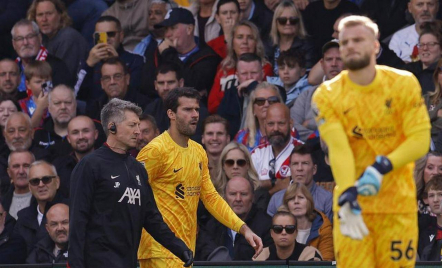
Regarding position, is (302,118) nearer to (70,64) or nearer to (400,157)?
(70,64)

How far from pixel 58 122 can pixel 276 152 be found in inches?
122

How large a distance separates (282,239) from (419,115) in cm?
446

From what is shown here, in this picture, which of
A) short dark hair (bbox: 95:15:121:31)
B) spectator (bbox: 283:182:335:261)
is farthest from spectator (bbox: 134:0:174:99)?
spectator (bbox: 283:182:335:261)

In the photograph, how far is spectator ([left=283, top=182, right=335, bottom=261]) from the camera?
1198 cm

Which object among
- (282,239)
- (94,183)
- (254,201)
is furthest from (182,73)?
(94,183)

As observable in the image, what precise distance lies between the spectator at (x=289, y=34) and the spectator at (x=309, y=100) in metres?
0.84

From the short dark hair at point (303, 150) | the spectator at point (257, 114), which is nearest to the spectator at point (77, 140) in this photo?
the spectator at point (257, 114)

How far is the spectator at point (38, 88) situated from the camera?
15016 millimetres

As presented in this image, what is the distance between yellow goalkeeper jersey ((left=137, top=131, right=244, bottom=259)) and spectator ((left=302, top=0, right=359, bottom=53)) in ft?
16.6

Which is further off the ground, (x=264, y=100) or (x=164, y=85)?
(x=164, y=85)

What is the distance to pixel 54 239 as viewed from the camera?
1258 cm

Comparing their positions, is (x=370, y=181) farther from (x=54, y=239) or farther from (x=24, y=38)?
(x=24, y=38)

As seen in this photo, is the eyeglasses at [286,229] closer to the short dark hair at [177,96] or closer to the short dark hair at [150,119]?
the short dark hair at [177,96]

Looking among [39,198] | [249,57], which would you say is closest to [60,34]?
[249,57]
